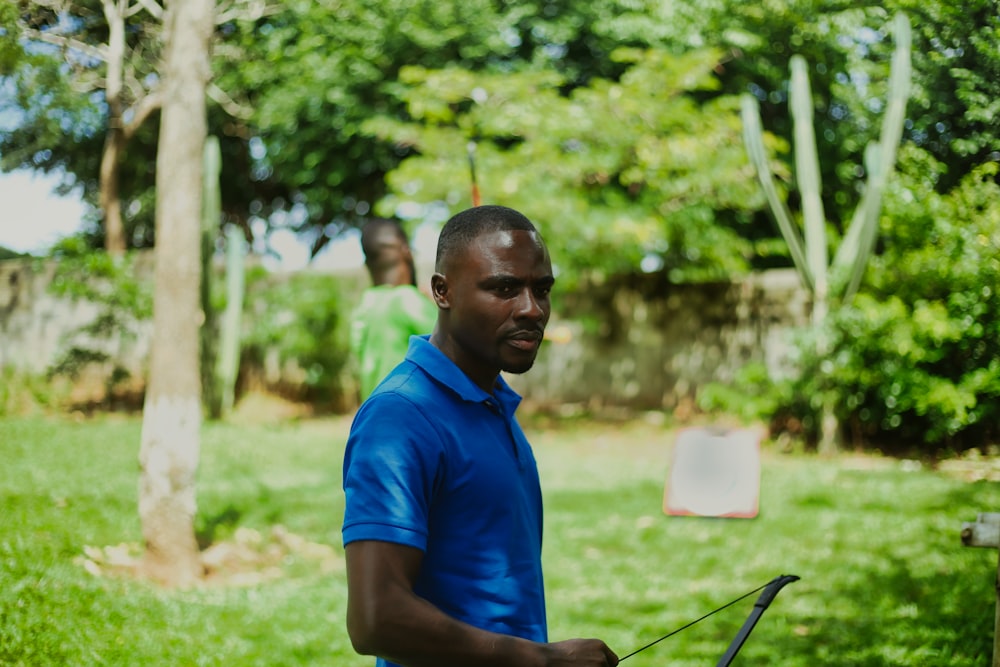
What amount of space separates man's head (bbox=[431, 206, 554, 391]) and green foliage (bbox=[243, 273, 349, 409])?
38.0 ft

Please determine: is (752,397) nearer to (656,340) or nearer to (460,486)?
(656,340)

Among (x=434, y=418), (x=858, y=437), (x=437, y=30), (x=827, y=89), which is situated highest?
(x=437, y=30)

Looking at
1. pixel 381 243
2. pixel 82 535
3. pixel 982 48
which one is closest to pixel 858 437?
pixel 381 243

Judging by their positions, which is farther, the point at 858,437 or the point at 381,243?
the point at 858,437

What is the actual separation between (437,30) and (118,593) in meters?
11.7

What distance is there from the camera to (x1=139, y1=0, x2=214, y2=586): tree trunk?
4.73 metres

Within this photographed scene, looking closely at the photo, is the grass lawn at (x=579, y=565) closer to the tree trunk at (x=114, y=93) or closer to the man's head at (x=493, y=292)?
the tree trunk at (x=114, y=93)

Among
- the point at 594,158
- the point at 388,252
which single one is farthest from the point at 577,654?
the point at 594,158

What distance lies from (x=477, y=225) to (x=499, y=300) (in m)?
0.15

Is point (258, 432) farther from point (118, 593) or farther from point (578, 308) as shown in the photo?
point (118, 593)

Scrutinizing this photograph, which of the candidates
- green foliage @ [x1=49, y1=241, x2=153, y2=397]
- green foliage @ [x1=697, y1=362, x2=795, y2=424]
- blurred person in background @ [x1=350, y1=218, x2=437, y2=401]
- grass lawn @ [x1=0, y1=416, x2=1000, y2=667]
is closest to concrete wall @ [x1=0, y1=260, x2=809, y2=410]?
green foliage @ [x1=697, y1=362, x2=795, y2=424]

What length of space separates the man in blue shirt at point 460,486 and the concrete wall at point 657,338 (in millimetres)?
10858

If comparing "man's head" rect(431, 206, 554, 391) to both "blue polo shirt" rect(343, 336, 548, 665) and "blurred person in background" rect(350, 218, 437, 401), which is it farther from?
"blurred person in background" rect(350, 218, 437, 401)

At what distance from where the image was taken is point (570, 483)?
8.79 meters
